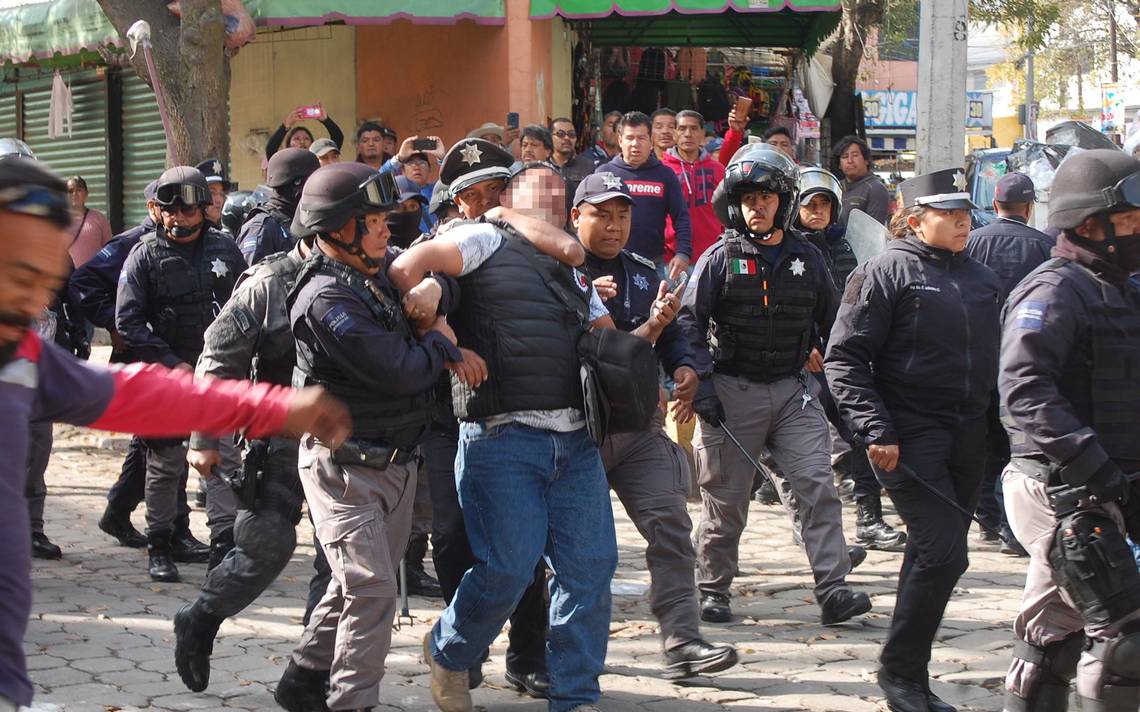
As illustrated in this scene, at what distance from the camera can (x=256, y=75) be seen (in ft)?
54.2

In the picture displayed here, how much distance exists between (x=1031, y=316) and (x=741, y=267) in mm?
2123

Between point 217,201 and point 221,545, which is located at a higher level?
point 217,201

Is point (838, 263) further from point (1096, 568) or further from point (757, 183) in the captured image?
point (1096, 568)

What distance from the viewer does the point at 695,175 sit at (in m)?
11.3

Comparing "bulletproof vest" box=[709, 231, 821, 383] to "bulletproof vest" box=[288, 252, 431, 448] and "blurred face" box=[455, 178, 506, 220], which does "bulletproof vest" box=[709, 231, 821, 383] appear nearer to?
"blurred face" box=[455, 178, 506, 220]

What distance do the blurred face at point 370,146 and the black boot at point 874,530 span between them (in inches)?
187

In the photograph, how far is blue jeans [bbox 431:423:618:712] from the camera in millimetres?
5078

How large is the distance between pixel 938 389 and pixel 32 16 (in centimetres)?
1426

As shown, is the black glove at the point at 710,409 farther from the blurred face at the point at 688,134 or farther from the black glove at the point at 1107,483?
the blurred face at the point at 688,134

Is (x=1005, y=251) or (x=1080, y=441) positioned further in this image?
(x=1005, y=251)

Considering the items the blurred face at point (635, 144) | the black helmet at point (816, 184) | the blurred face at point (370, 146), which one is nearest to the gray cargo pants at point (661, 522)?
the black helmet at point (816, 184)

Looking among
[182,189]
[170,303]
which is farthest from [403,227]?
[170,303]

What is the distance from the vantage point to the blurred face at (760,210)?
267 inches

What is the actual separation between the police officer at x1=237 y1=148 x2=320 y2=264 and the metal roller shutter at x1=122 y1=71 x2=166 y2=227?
1008 cm
